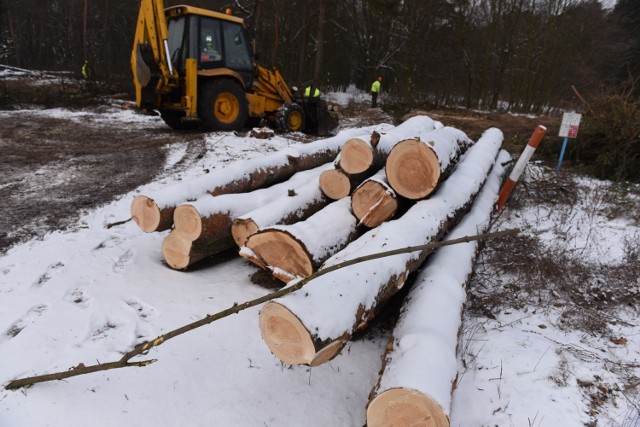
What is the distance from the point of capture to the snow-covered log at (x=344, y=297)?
196 cm

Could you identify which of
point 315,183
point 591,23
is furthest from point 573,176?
point 591,23

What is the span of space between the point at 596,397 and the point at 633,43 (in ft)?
84.8

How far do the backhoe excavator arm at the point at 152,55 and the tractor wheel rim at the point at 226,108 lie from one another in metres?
1.09

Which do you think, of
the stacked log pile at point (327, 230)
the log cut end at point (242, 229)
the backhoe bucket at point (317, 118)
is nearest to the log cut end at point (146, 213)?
the log cut end at point (242, 229)

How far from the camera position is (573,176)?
696 centimetres

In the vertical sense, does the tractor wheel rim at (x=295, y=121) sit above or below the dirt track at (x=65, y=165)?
above

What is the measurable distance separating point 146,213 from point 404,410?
2.78m

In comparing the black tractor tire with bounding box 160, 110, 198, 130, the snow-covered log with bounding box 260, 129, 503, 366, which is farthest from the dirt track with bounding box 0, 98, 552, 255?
the snow-covered log with bounding box 260, 129, 503, 366

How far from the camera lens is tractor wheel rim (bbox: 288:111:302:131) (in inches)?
384

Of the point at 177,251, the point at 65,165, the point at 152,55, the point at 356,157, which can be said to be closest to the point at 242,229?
the point at 177,251

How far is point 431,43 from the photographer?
24141 mm

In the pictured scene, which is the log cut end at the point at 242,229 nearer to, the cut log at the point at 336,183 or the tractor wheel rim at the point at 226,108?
the cut log at the point at 336,183

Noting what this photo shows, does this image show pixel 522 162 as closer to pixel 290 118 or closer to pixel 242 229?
pixel 242 229

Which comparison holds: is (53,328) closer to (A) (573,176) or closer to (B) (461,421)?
(B) (461,421)
